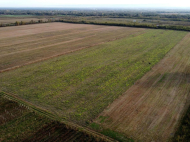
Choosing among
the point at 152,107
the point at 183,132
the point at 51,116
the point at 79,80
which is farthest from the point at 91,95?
the point at 183,132

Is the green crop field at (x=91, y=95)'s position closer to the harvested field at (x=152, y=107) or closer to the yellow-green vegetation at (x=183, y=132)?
the harvested field at (x=152, y=107)

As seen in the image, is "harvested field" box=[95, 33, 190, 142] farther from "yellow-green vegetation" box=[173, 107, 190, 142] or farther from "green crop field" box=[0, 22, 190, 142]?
"yellow-green vegetation" box=[173, 107, 190, 142]

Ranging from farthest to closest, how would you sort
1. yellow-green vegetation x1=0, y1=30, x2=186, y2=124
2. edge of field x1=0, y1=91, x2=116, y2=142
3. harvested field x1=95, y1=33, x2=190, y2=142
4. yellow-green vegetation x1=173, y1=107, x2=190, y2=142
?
yellow-green vegetation x1=0, y1=30, x2=186, y2=124 → harvested field x1=95, y1=33, x2=190, y2=142 → edge of field x1=0, y1=91, x2=116, y2=142 → yellow-green vegetation x1=173, y1=107, x2=190, y2=142

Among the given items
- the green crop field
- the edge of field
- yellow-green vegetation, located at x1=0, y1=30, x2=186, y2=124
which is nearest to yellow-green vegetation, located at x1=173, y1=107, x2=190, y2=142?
the green crop field

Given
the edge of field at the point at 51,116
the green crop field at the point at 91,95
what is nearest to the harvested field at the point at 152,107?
the green crop field at the point at 91,95

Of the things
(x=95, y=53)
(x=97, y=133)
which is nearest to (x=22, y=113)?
(x=97, y=133)

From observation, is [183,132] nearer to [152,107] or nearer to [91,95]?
[152,107]
